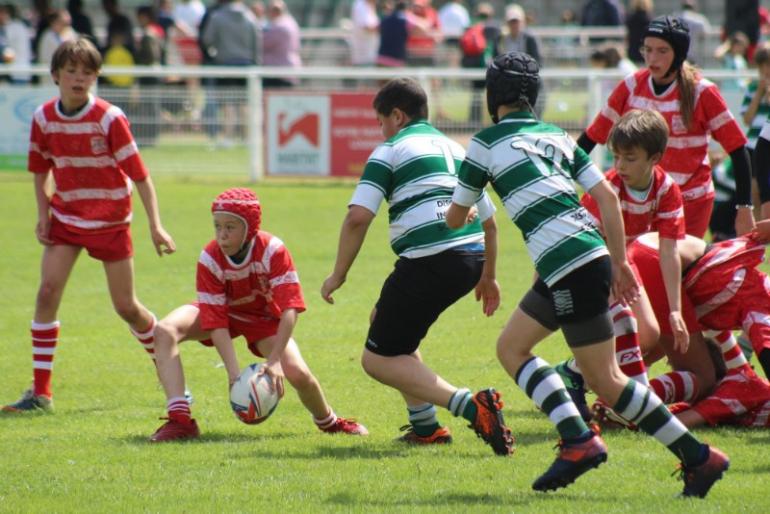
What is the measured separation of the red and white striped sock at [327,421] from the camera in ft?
21.5

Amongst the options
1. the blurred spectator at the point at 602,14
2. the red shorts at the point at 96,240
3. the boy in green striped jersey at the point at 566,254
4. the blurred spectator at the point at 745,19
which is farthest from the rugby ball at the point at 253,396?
the blurred spectator at the point at 602,14

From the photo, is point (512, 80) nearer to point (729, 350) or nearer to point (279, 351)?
point (279, 351)

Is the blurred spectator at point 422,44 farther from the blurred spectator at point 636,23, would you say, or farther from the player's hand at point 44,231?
the player's hand at point 44,231

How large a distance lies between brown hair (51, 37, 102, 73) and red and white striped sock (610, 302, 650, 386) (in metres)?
3.03

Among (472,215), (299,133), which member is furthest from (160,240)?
(299,133)

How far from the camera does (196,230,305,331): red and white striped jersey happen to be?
251 inches

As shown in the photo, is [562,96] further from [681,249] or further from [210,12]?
[681,249]

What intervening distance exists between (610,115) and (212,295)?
2522 mm

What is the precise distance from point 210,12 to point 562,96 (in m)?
6.72

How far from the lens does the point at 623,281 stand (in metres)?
5.27

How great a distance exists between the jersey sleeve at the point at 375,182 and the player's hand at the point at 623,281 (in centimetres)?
121

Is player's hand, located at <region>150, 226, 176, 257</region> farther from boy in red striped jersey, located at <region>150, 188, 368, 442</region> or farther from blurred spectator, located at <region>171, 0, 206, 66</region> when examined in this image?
blurred spectator, located at <region>171, 0, 206, 66</region>

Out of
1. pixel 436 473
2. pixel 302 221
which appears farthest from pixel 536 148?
pixel 302 221

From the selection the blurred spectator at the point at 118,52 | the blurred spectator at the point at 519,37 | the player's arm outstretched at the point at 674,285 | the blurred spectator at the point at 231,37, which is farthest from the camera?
the blurred spectator at the point at 118,52
